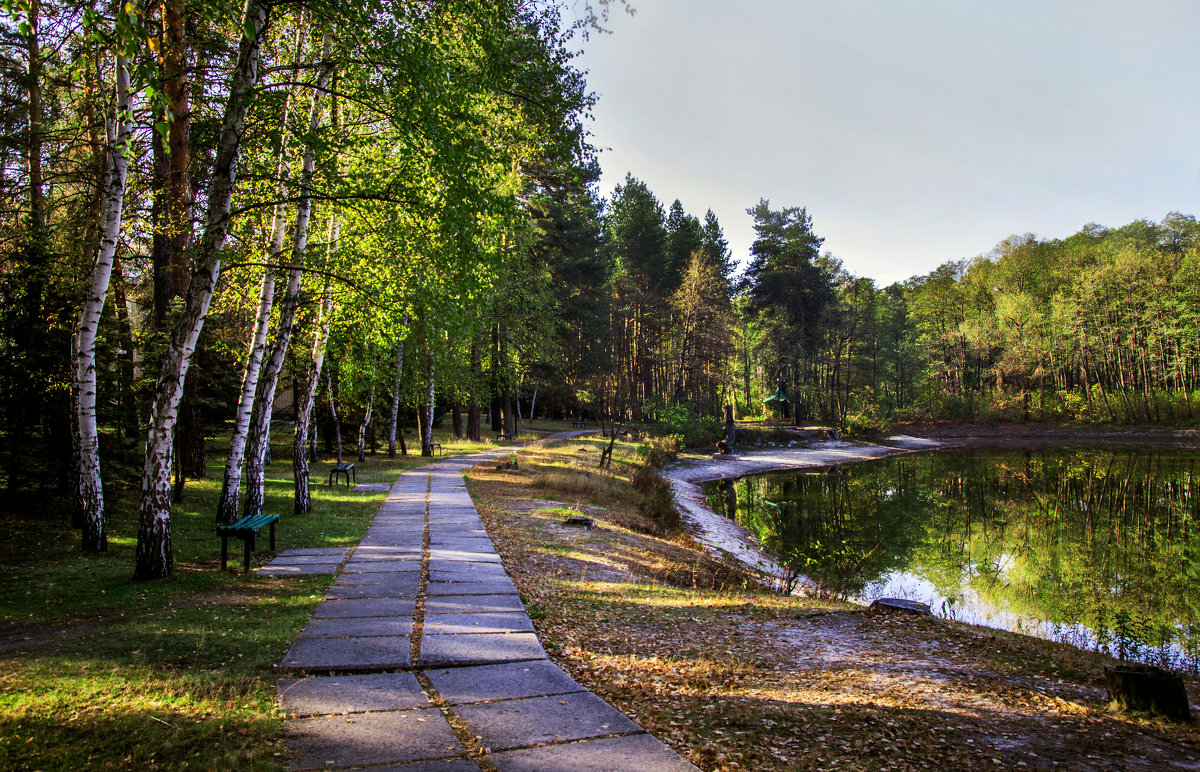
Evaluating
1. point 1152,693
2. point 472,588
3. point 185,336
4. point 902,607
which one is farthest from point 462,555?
point 1152,693

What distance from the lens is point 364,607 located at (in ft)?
19.0

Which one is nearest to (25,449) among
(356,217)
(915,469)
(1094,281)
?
(356,217)

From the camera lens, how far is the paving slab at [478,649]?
4.58 m

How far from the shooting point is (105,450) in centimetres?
936

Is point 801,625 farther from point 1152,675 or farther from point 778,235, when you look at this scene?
point 778,235

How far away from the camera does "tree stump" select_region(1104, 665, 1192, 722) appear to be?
416cm

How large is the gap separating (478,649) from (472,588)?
1.82 meters

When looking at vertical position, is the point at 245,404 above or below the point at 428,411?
above

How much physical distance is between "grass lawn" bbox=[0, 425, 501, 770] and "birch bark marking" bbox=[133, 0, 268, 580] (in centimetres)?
47

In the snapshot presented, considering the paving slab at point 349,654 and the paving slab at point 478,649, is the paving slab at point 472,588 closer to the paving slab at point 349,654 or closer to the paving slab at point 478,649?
the paving slab at point 478,649

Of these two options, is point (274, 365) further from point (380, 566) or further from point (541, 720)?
point (541, 720)

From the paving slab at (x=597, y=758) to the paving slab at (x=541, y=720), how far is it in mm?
103

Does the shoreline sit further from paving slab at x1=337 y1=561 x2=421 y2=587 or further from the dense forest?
the dense forest

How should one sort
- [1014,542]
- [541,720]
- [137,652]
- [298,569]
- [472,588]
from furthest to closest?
1. [1014,542]
2. [298,569]
3. [472,588]
4. [137,652]
5. [541,720]
